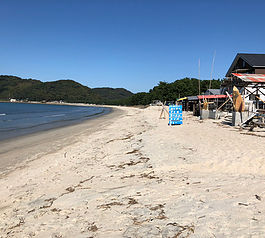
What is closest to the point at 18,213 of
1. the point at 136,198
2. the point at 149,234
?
the point at 136,198

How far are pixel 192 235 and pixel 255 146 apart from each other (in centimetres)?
656

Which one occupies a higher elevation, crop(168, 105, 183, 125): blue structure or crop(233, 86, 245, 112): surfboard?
crop(233, 86, 245, 112): surfboard

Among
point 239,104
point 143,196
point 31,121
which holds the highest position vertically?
point 239,104

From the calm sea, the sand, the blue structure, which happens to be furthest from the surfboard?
the calm sea

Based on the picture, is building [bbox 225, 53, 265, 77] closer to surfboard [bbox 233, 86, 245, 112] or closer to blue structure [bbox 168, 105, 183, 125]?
surfboard [bbox 233, 86, 245, 112]

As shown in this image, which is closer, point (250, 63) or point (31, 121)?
point (31, 121)

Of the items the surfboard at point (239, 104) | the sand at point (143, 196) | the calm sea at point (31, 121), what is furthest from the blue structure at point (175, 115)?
the calm sea at point (31, 121)

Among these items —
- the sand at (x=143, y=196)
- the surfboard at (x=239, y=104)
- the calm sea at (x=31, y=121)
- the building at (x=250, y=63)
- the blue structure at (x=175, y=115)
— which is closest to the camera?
the sand at (x=143, y=196)

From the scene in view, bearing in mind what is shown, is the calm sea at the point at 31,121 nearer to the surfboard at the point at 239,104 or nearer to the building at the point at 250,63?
the surfboard at the point at 239,104

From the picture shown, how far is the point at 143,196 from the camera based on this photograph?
395 centimetres

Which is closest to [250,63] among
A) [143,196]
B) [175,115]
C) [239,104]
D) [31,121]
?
[239,104]

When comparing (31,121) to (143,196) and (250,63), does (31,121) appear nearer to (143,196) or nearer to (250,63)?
(143,196)

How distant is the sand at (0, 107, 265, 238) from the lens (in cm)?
289

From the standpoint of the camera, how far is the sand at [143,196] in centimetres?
289
